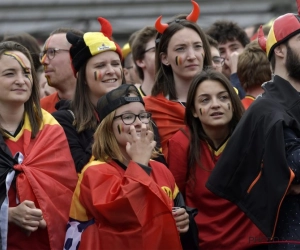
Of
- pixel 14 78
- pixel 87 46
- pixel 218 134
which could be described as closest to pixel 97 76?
pixel 87 46

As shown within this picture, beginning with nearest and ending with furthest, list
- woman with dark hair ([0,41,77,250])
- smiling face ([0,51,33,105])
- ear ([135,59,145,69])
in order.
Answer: woman with dark hair ([0,41,77,250]) → smiling face ([0,51,33,105]) → ear ([135,59,145,69])

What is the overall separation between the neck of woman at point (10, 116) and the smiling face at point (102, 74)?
2.62 ft

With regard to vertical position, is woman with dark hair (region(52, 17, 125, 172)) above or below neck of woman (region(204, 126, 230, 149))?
above

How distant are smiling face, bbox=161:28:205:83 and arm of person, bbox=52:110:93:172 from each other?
2.98ft

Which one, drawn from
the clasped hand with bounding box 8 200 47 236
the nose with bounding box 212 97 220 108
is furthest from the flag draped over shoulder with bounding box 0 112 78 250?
the nose with bounding box 212 97 220 108

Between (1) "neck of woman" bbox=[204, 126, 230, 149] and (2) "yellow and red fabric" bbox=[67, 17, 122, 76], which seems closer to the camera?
(1) "neck of woman" bbox=[204, 126, 230, 149]

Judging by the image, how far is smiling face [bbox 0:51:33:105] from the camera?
246 inches

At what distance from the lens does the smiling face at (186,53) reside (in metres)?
7.00

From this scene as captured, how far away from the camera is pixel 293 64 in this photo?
598 centimetres

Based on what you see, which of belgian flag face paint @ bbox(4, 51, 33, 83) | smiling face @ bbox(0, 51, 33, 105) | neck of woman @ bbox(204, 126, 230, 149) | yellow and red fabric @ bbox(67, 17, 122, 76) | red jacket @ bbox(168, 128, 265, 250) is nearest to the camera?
red jacket @ bbox(168, 128, 265, 250)

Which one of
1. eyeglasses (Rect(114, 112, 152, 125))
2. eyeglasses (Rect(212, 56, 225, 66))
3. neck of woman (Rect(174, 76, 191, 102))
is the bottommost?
eyeglasses (Rect(114, 112, 152, 125))

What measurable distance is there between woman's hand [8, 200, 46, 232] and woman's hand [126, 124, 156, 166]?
69 centimetres

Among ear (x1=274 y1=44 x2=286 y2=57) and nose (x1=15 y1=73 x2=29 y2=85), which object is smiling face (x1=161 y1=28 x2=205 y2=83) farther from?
nose (x1=15 y1=73 x2=29 y2=85)

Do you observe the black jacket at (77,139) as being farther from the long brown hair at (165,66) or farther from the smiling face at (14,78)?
the long brown hair at (165,66)
